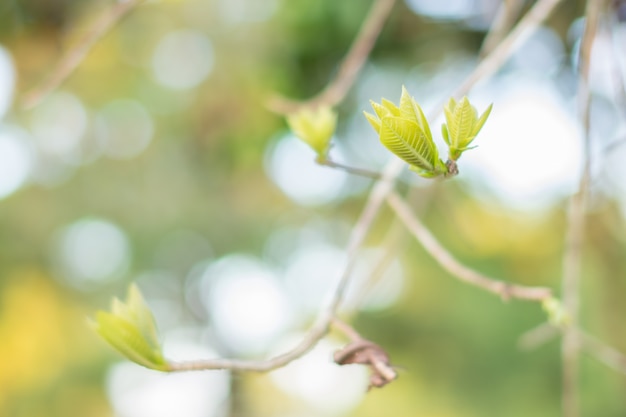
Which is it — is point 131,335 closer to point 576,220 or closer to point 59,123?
point 576,220

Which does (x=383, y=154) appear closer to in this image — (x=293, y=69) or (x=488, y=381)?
(x=293, y=69)

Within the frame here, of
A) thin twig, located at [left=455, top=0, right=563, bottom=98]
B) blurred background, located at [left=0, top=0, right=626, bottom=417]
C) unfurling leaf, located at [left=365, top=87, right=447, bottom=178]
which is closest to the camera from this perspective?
unfurling leaf, located at [left=365, top=87, right=447, bottom=178]

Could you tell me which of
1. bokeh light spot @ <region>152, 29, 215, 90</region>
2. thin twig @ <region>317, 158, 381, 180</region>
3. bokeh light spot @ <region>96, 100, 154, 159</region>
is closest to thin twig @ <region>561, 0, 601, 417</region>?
thin twig @ <region>317, 158, 381, 180</region>

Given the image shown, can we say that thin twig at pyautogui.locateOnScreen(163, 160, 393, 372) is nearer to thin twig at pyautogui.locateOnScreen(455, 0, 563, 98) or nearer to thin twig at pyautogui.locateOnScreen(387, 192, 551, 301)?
thin twig at pyautogui.locateOnScreen(387, 192, 551, 301)

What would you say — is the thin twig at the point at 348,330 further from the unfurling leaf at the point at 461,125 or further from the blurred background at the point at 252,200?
the blurred background at the point at 252,200

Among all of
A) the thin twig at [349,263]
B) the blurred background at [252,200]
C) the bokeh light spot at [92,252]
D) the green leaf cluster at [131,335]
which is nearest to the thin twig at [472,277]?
the thin twig at [349,263]

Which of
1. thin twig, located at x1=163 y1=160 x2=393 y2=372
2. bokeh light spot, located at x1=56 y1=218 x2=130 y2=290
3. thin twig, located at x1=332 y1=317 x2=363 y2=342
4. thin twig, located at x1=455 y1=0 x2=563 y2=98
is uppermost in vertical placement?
thin twig, located at x1=455 y1=0 x2=563 y2=98

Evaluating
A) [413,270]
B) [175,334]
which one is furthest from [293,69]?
[175,334]

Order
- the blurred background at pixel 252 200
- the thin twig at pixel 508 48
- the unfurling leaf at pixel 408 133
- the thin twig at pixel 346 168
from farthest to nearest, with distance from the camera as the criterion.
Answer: the blurred background at pixel 252 200 → the thin twig at pixel 508 48 → the thin twig at pixel 346 168 → the unfurling leaf at pixel 408 133
